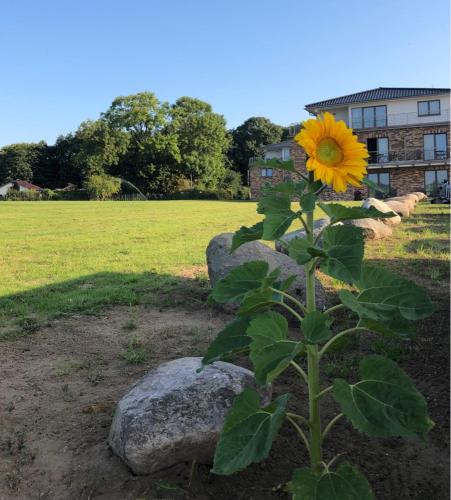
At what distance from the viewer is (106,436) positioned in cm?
250

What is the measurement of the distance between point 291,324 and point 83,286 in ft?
9.83

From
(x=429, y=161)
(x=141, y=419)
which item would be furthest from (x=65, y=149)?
(x=141, y=419)

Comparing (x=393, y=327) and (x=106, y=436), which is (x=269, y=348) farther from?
(x=106, y=436)

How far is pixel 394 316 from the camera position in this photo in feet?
5.20

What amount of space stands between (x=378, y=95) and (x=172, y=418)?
38.8 meters

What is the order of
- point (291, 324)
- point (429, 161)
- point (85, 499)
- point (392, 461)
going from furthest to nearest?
1. point (429, 161)
2. point (291, 324)
3. point (392, 461)
4. point (85, 499)

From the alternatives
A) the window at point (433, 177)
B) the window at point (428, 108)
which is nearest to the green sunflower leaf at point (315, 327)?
the window at point (433, 177)

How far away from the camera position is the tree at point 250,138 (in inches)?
2601

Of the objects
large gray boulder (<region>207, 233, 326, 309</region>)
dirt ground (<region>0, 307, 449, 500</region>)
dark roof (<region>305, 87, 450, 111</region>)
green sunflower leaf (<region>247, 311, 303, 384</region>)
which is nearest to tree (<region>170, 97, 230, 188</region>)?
dark roof (<region>305, 87, 450, 111</region>)

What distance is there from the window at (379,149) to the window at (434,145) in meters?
2.76

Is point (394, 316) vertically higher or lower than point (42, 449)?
higher

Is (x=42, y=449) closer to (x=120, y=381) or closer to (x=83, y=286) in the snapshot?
(x=120, y=381)

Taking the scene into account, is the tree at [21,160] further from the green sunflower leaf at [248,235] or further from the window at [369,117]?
the green sunflower leaf at [248,235]

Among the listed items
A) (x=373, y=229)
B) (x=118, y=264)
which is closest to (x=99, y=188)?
(x=373, y=229)
